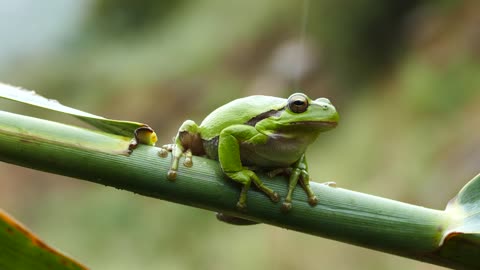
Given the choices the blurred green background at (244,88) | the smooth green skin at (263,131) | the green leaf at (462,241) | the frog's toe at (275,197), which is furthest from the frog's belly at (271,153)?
the blurred green background at (244,88)

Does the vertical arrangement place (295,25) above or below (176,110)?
above

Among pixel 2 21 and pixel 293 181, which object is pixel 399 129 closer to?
pixel 293 181

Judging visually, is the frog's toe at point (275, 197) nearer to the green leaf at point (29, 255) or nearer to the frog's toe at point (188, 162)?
the frog's toe at point (188, 162)

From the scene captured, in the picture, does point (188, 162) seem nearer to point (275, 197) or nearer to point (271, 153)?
point (275, 197)

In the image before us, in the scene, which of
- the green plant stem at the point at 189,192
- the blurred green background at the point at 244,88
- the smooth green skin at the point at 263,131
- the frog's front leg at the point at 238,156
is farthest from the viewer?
the blurred green background at the point at 244,88

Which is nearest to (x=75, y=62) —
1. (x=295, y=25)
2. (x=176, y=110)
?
(x=176, y=110)

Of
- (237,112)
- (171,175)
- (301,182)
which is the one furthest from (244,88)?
(171,175)

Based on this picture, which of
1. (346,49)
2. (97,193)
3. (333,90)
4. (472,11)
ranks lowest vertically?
(97,193)
